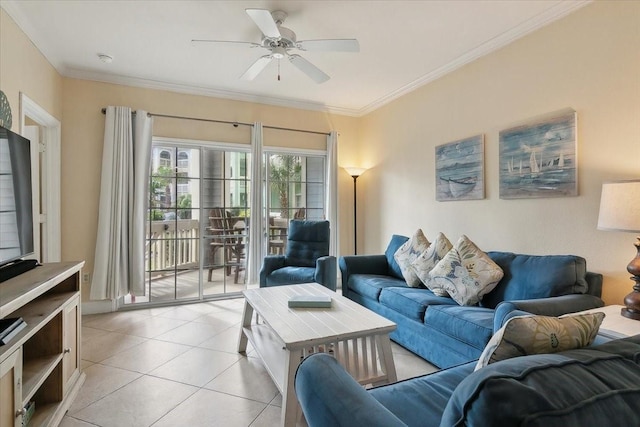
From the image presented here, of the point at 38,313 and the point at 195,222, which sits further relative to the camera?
the point at 195,222

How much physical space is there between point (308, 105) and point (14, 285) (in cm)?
390

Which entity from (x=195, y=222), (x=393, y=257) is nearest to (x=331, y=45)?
(x=393, y=257)

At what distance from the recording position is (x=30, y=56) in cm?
282

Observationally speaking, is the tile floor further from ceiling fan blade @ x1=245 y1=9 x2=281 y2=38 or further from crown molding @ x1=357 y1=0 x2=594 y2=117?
crown molding @ x1=357 y1=0 x2=594 y2=117

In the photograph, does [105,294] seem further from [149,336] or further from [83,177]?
[83,177]

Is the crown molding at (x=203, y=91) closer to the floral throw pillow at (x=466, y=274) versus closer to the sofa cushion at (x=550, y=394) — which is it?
the floral throw pillow at (x=466, y=274)

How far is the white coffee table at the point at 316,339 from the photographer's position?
171 cm

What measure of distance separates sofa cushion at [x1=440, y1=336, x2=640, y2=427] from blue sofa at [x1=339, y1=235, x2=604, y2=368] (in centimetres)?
114

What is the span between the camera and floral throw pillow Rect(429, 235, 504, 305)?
246 cm

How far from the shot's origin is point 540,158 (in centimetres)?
262

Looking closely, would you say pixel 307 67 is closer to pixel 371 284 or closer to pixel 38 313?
pixel 371 284

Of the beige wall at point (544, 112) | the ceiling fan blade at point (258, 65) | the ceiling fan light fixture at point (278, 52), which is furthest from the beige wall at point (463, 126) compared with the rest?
the ceiling fan light fixture at point (278, 52)

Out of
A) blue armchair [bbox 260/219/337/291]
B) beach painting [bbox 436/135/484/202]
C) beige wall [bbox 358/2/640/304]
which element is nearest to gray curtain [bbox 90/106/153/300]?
blue armchair [bbox 260/219/337/291]

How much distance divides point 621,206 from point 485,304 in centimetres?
113
